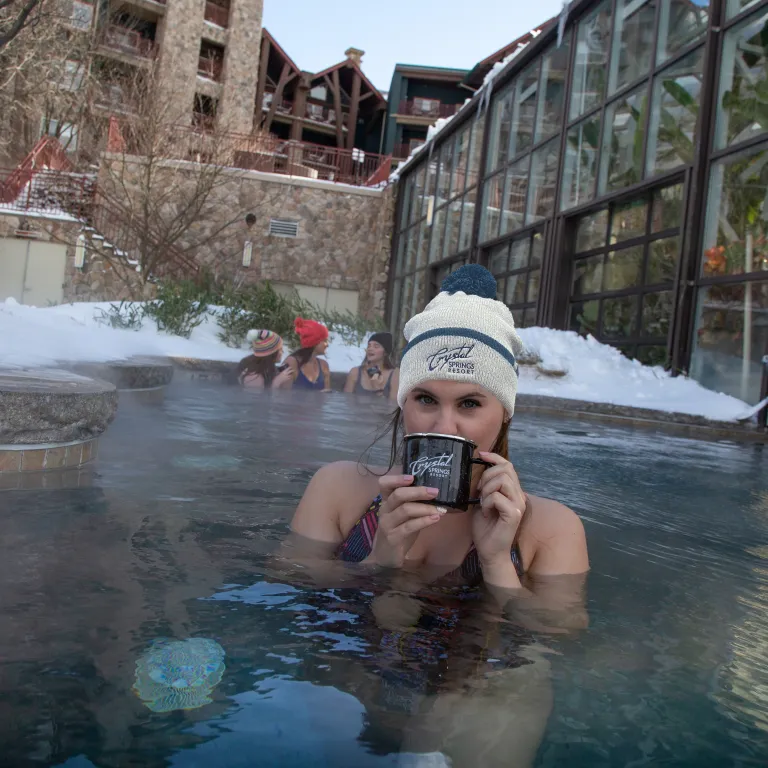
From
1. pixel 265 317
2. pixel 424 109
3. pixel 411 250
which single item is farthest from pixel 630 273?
pixel 424 109

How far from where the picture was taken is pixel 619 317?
1043cm

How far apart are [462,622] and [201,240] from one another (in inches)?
759

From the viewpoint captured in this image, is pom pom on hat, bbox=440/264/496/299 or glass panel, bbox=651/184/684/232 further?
glass panel, bbox=651/184/684/232

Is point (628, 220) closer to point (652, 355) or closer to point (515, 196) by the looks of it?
point (652, 355)

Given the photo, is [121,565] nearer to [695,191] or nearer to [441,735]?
[441,735]

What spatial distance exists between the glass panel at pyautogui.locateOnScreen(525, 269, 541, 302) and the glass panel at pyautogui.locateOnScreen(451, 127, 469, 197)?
13.6 ft

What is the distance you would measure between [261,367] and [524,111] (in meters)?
8.04

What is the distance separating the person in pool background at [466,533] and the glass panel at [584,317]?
9443 mm

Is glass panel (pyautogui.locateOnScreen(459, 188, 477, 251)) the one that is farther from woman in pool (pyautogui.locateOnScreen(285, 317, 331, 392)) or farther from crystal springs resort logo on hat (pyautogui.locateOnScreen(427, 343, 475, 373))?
crystal springs resort logo on hat (pyautogui.locateOnScreen(427, 343, 475, 373))

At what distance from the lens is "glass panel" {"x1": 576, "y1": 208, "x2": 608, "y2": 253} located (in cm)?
1095

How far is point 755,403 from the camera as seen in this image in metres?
7.65

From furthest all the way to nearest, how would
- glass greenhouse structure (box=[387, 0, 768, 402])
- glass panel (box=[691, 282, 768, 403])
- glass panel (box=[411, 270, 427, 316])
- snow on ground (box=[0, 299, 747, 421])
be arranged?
glass panel (box=[411, 270, 427, 316]), glass greenhouse structure (box=[387, 0, 768, 402]), glass panel (box=[691, 282, 768, 403]), snow on ground (box=[0, 299, 747, 421])

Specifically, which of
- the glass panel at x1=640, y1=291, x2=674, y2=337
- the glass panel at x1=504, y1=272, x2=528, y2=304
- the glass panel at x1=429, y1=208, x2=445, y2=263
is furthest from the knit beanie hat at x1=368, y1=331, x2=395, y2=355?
the glass panel at x1=429, y1=208, x2=445, y2=263

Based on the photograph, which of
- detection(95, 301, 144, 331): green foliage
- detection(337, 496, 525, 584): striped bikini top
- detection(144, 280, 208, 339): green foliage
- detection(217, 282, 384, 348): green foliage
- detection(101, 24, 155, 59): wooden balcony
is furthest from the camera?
detection(101, 24, 155, 59): wooden balcony
